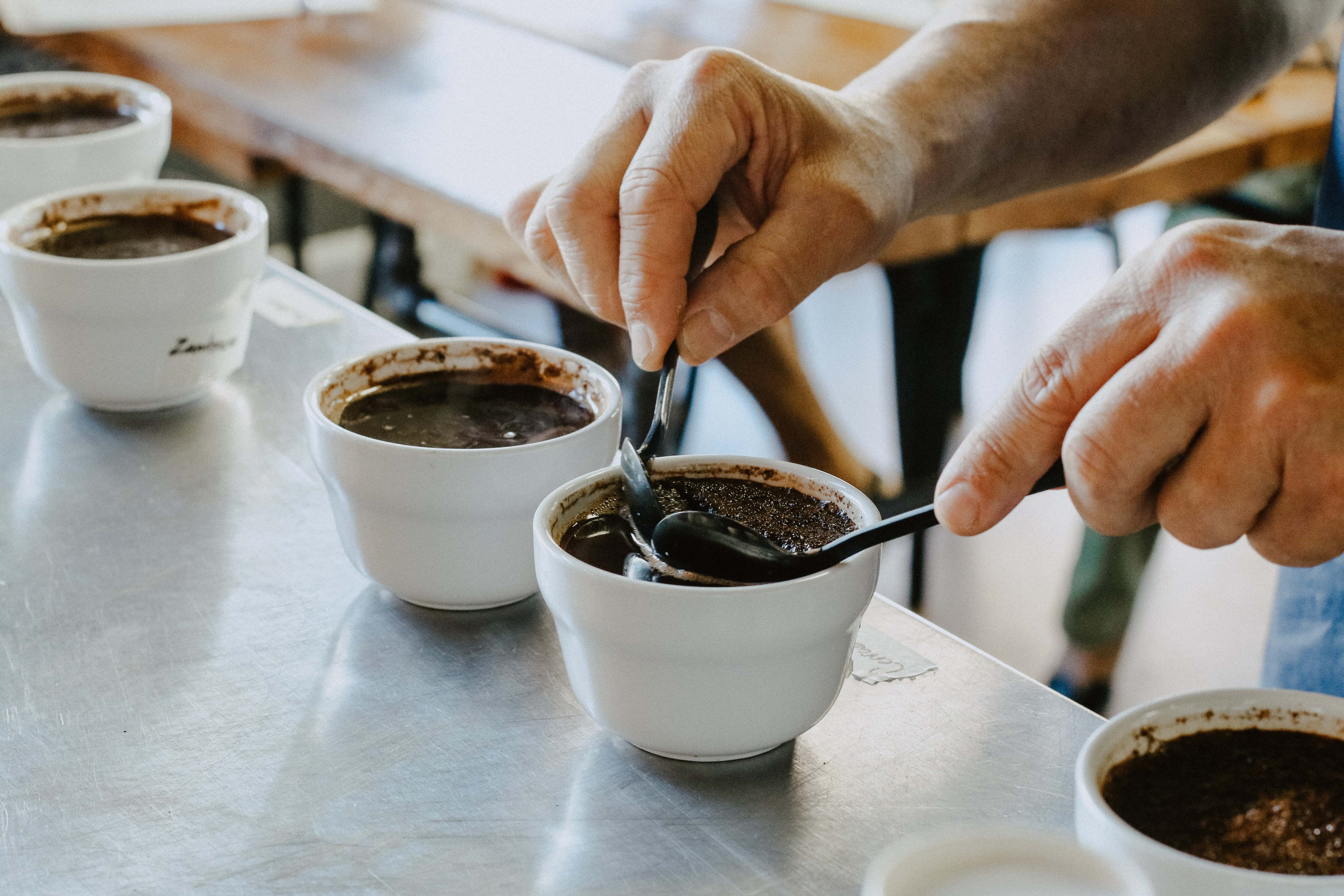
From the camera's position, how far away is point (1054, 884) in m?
0.54

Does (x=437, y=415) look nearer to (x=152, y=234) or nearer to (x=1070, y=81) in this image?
(x=152, y=234)

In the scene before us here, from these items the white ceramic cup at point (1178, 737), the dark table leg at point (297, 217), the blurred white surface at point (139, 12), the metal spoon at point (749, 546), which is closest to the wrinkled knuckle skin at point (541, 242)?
the metal spoon at point (749, 546)

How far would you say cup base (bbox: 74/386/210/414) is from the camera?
1365 millimetres

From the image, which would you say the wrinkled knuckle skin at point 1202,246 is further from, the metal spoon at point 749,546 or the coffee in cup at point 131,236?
the coffee in cup at point 131,236

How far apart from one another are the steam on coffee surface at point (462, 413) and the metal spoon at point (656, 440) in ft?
0.23

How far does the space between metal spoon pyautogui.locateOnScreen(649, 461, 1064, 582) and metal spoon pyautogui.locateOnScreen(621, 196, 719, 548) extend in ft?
0.11

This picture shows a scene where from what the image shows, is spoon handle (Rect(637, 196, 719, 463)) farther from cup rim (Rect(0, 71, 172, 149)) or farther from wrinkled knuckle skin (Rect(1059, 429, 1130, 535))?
cup rim (Rect(0, 71, 172, 149))

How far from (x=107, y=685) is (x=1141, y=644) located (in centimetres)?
237

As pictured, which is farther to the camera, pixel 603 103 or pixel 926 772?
pixel 603 103

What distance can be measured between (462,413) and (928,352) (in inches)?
60.9

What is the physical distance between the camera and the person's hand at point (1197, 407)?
745mm

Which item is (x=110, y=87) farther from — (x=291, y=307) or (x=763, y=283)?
(x=763, y=283)

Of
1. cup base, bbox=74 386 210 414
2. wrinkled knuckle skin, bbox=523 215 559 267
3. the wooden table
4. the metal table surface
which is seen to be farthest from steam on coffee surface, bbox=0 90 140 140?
wrinkled knuckle skin, bbox=523 215 559 267

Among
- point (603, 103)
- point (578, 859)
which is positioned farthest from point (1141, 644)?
point (578, 859)
